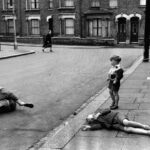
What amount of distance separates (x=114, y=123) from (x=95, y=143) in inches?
35.7

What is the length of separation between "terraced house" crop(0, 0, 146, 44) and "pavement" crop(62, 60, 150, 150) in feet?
87.2

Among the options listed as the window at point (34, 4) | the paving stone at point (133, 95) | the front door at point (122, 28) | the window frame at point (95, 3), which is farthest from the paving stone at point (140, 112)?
the window at point (34, 4)

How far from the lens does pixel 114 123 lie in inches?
291

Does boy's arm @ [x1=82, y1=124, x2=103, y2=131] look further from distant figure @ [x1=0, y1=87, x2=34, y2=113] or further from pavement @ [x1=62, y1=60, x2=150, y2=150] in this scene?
distant figure @ [x1=0, y1=87, x2=34, y2=113]

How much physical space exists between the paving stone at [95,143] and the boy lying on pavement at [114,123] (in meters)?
0.46

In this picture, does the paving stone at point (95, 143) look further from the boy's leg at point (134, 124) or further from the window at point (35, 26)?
the window at point (35, 26)

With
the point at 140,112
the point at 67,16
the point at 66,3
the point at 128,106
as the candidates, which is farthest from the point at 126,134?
the point at 66,3

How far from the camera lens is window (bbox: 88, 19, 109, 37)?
39.8 metres

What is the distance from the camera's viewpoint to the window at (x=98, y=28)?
1566 inches

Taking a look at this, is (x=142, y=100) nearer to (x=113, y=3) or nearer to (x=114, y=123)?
(x=114, y=123)

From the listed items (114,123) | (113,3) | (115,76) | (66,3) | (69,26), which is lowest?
(114,123)

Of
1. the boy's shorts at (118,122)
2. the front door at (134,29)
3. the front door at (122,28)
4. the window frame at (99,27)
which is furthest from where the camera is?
the window frame at (99,27)

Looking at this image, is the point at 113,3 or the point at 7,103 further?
the point at 113,3

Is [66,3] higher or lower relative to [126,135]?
higher
